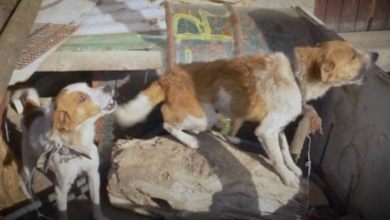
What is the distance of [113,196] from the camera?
4586 mm

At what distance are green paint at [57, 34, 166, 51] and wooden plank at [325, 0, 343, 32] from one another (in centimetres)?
345

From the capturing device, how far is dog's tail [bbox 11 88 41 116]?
14.6ft

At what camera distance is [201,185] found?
168 inches

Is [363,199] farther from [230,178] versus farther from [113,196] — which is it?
[113,196]

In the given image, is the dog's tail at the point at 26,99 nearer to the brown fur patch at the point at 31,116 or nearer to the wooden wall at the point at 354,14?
the brown fur patch at the point at 31,116

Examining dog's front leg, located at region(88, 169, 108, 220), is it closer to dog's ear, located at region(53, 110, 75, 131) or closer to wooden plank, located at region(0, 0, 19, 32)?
dog's ear, located at region(53, 110, 75, 131)

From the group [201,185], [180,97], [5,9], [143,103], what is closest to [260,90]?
[180,97]

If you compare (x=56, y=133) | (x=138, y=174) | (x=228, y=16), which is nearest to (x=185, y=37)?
(x=228, y=16)

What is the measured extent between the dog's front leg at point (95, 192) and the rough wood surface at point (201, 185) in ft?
0.58

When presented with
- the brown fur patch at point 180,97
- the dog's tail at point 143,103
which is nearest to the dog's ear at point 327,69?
the brown fur patch at point 180,97

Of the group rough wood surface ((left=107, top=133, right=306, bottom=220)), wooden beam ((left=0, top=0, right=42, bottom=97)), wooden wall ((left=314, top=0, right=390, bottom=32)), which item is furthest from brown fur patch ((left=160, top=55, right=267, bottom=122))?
wooden wall ((left=314, top=0, right=390, bottom=32))

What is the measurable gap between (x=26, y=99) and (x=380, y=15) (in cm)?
560

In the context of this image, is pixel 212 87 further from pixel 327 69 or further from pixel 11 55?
pixel 11 55

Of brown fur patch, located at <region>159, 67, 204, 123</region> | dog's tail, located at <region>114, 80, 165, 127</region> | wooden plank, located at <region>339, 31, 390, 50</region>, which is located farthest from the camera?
wooden plank, located at <region>339, 31, 390, 50</region>
